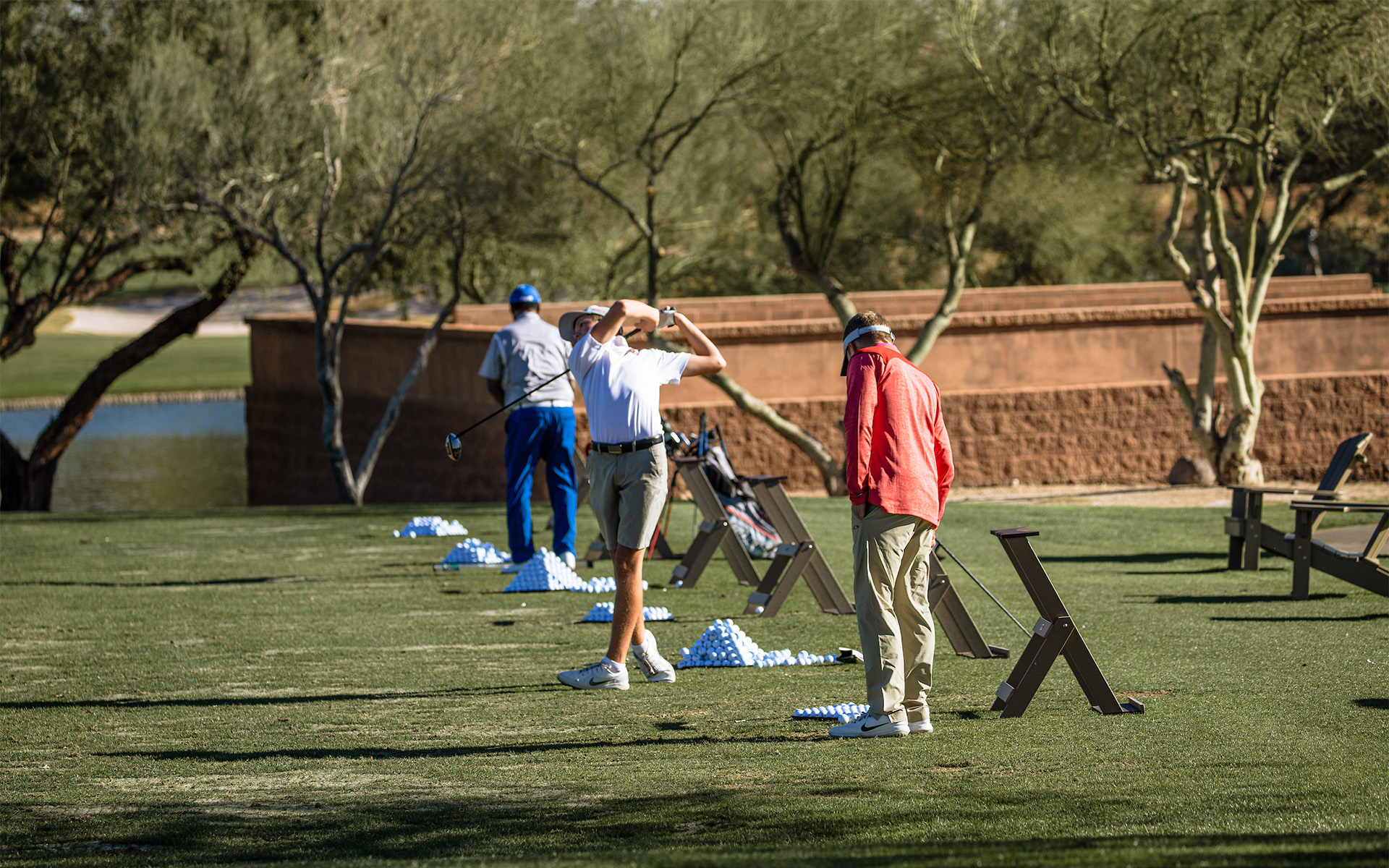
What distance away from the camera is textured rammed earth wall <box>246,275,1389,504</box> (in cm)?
2033

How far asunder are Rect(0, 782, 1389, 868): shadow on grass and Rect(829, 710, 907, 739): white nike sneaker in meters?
0.70

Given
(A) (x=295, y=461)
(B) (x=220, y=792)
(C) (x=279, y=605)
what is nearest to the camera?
(B) (x=220, y=792)

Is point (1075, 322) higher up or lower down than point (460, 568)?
higher up

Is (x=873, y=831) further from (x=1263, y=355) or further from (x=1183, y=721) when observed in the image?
(x=1263, y=355)

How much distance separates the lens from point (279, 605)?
10.1m

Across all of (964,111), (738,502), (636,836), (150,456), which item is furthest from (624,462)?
(150,456)

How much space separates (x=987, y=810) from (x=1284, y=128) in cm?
1669

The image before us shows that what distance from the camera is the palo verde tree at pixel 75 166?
19.5 meters

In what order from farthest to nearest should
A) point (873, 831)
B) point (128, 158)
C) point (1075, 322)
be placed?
point (1075, 322), point (128, 158), point (873, 831)

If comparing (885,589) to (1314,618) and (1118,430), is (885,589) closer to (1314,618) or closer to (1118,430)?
(1314,618)

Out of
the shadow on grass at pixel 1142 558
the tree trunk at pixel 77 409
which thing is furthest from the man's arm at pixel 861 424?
the tree trunk at pixel 77 409

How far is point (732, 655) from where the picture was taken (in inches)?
311

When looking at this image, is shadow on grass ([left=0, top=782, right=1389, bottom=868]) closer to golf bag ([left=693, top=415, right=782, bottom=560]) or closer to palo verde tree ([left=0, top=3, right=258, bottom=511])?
golf bag ([left=693, top=415, right=782, bottom=560])

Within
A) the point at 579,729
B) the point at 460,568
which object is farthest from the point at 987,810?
the point at 460,568
